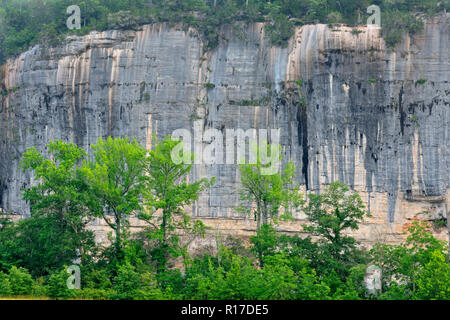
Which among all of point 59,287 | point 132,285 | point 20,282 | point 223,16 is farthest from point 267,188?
point 223,16

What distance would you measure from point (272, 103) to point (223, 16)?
6244mm

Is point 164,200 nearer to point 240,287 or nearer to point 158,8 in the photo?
point 240,287

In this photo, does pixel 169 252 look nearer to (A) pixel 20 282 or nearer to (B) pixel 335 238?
(A) pixel 20 282

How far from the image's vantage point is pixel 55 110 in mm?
42719

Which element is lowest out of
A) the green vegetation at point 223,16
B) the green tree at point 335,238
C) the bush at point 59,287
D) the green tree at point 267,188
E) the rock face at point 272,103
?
the bush at point 59,287

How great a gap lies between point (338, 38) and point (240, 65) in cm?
575

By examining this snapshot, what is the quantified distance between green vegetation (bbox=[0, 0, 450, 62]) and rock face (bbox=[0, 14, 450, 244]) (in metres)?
0.63

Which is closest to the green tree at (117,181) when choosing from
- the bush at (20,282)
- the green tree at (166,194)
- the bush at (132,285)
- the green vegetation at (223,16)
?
the green tree at (166,194)

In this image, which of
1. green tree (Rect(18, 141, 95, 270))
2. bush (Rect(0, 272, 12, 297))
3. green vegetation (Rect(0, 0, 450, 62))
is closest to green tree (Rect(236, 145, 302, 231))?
green tree (Rect(18, 141, 95, 270))

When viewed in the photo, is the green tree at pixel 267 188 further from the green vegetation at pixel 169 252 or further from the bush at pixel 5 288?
the bush at pixel 5 288

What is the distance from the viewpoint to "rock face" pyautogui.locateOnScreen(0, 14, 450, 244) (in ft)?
129

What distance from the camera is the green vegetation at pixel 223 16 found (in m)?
41.1

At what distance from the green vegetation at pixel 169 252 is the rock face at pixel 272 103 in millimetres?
4375

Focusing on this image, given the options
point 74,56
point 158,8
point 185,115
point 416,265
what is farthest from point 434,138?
point 74,56
